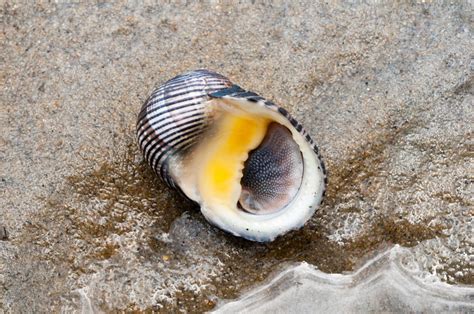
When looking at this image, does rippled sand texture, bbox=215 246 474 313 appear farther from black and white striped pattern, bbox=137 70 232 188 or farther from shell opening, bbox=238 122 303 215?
black and white striped pattern, bbox=137 70 232 188

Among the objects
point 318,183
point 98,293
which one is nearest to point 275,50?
point 318,183

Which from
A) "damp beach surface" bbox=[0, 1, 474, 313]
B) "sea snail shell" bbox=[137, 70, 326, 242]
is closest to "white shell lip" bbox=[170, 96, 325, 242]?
"sea snail shell" bbox=[137, 70, 326, 242]

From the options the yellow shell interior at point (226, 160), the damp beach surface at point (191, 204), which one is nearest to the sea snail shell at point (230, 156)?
the yellow shell interior at point (226, 160)

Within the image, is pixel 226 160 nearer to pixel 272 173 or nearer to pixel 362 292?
pixel 272 173

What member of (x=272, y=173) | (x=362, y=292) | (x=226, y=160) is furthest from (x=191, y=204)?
(x=362, y=292)

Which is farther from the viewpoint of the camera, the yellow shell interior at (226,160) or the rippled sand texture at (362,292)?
the yellow shell interior at (226,160)

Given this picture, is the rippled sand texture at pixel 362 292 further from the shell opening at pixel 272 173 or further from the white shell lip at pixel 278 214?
the shell opening at pixel 272 173
